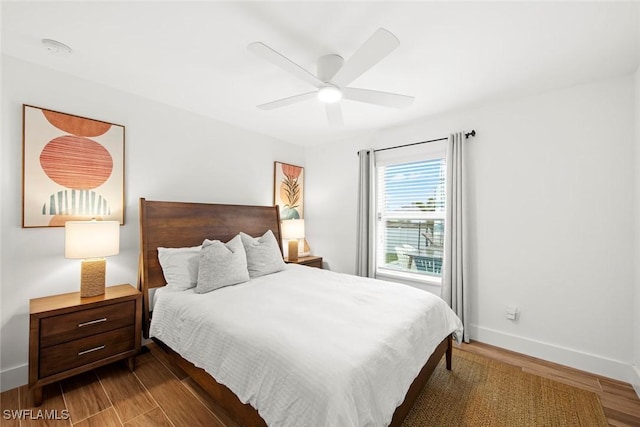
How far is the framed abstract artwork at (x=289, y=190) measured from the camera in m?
4.11

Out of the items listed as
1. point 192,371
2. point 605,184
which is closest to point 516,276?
point 605,184

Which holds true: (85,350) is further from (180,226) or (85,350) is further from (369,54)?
(369,54)

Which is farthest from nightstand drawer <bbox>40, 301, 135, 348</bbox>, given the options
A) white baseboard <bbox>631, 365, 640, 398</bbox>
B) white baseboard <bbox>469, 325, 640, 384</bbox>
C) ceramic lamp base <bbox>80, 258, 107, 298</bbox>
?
white baseboard <bbox>631, 365, 640, 398</bbox>

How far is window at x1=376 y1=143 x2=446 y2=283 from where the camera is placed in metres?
3.26

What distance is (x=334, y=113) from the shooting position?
2320 mm

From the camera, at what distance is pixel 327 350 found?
129 centimetres

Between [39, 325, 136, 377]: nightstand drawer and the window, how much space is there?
9.51 ft

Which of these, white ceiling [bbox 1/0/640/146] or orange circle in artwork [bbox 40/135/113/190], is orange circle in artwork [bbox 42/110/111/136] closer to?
orange circle in artwork [bbox 40/135/113/190]

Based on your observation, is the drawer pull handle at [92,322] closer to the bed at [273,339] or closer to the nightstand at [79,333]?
the nightstand at [79,333]

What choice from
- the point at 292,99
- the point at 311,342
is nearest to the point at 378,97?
the point at 292,99

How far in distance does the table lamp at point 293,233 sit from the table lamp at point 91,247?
2078 mm

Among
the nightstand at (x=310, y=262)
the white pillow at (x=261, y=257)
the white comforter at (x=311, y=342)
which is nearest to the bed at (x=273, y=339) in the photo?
the white comforter at (x=311, y=342)

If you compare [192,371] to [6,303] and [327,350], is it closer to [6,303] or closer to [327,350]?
[327,350]

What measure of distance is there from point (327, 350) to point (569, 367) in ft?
8.46
